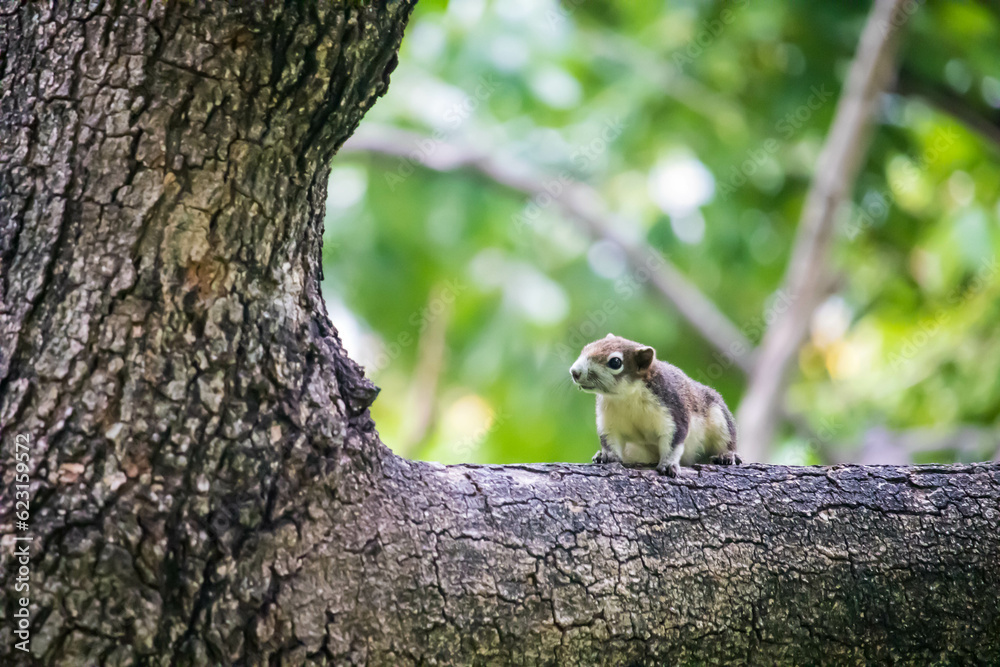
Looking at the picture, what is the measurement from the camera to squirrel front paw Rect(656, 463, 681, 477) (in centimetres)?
304

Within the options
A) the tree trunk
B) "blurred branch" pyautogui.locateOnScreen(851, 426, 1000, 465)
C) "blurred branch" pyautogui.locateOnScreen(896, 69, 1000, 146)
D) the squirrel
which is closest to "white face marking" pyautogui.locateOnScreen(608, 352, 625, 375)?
the squirrel

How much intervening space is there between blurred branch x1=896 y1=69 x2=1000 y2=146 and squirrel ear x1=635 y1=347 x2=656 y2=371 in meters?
5.75

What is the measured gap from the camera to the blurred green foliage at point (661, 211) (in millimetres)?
8406

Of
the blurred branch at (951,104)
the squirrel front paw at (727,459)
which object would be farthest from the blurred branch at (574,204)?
the squirrel front paw at (727,459)

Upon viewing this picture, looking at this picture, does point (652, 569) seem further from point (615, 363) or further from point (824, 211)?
point (824, 211)

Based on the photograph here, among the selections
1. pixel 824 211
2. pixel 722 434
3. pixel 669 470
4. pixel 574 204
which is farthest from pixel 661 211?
pixel 669 470

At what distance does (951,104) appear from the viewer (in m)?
8.17

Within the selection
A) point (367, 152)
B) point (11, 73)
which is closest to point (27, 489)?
point (11, 73)

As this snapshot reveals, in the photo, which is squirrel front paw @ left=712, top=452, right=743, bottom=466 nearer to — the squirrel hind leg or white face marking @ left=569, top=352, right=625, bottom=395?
the squirrel hind leg

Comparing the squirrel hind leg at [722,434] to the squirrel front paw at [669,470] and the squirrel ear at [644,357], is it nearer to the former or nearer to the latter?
the squirrel ear at [644,357]

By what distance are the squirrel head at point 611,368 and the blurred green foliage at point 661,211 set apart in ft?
14.1

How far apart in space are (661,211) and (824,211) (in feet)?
6.83

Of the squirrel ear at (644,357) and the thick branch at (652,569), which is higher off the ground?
the squirrel ear at (644,357)

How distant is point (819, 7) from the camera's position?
8.50 metres
